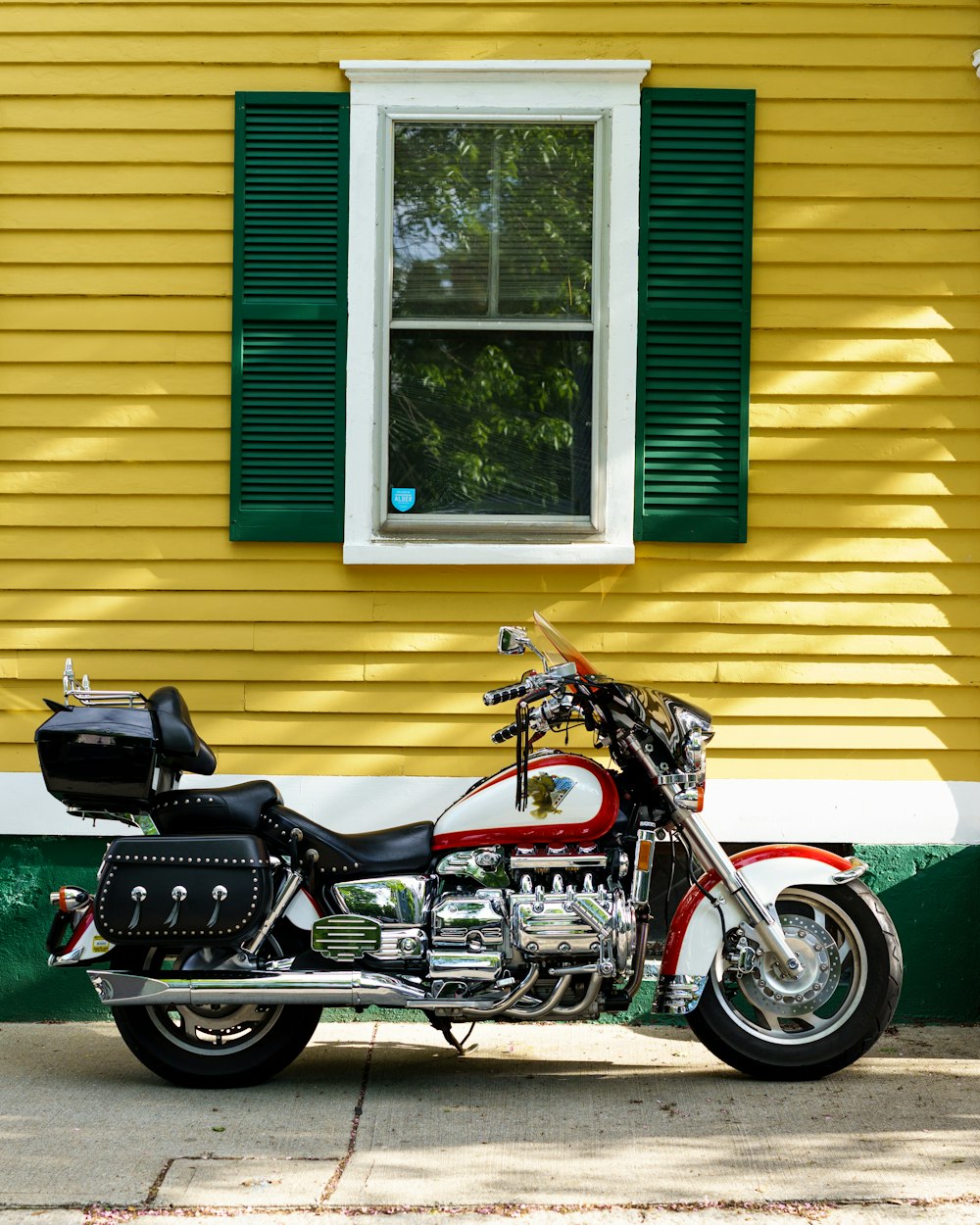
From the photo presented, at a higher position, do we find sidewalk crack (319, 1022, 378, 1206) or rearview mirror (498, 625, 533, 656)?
rearview mirror (498, 625, 533, 656)

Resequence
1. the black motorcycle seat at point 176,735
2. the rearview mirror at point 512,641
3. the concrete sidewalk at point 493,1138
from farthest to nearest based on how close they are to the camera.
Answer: the black motorcycle seat at point 176,735 < the rearview mirror at point 512,641 < the concrete sidewalk at point 493,1138

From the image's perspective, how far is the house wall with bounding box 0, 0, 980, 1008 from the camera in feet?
18.7

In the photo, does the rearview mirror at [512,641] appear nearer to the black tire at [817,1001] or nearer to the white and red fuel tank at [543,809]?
the white and red fuel tank at [543,809]

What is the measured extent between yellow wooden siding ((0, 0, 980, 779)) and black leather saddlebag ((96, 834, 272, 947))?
1.15 m

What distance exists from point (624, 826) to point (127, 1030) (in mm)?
1791

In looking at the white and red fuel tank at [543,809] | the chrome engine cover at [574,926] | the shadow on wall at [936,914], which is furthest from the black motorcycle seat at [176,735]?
the shadow on wall at [936,914]

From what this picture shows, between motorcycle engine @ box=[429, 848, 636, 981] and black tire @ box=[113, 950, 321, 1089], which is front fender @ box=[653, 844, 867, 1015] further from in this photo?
black tire @ box=[113, 950, 321, 1089]

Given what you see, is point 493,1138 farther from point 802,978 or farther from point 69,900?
point 69,900

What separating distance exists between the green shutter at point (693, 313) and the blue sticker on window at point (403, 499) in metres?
0.93

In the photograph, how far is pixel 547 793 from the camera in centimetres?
461

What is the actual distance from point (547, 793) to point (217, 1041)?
4.59ft

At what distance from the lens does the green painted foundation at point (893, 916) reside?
562cm

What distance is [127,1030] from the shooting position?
4.67 metres

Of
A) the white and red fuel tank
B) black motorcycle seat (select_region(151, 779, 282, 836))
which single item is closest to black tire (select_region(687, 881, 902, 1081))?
the white and red fuel tank
